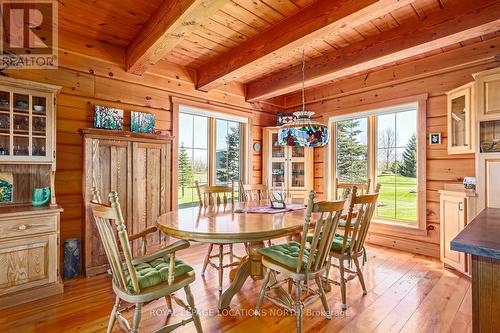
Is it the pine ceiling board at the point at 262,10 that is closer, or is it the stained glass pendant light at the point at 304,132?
the pine ceiling board at the point at 262,10

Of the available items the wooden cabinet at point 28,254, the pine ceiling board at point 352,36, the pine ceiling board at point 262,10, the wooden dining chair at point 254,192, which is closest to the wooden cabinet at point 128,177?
the wooden cabinet at point 28,254

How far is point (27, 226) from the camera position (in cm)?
223

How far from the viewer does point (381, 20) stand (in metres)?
2.61

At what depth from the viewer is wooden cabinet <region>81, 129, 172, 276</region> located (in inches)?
107

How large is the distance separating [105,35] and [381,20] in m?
2.92

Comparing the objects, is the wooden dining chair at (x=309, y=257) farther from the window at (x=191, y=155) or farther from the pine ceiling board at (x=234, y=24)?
the window at (x=191, y=155)

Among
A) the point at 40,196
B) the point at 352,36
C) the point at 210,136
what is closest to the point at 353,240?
the point at 352,36

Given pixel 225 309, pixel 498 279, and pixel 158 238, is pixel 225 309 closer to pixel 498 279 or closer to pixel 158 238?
pixel 158 238

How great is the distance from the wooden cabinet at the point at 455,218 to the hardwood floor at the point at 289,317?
172 mm

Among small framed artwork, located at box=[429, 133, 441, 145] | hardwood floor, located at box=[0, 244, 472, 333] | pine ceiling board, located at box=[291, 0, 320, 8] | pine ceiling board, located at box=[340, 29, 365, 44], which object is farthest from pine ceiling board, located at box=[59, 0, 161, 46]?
small framed artwork, located at box=[429, 133, 441, 145]

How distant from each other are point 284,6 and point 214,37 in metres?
0.93

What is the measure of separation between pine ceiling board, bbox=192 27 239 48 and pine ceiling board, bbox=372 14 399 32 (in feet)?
5.03

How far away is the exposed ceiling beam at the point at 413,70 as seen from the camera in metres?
2.93

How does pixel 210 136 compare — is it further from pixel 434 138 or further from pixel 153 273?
pixel 434 138
